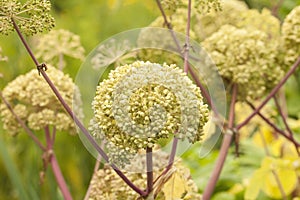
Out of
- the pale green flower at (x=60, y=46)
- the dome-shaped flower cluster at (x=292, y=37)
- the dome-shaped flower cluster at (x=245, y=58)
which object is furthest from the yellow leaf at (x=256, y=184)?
the pale green flower at (x=60, y=46)

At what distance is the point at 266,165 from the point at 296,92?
219 cm

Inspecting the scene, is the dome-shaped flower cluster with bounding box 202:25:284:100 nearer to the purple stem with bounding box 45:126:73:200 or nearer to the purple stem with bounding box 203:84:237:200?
the purple stem with bounding box 203:84:237:200

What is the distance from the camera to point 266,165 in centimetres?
186

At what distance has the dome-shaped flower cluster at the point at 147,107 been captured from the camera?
1086 mm

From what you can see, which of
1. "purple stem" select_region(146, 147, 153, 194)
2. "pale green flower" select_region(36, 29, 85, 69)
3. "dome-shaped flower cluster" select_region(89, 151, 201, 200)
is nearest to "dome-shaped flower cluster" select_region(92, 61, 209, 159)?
"purple stem" select_region(146, 147, 153, 194)

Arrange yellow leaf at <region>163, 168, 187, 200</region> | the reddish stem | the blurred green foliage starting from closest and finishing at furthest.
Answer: yellow leaf at <region>163, 168, 187, 200</region> → the reddish stem → the blurred green foliage

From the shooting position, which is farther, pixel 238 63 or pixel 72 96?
pixel 238 63

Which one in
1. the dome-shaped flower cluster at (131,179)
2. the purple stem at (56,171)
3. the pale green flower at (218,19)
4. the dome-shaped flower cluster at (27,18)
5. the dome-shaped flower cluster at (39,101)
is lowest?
Result: the dome-shaped flower cluster at (131,179)

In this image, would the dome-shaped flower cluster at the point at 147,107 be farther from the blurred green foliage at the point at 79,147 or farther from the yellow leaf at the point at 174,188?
the blurred green foliage at the point at 79,147

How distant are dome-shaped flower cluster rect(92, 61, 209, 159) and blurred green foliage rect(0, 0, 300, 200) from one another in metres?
0.90

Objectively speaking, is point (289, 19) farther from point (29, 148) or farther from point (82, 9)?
point (82, 9)

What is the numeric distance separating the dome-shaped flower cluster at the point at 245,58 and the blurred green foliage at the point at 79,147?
0.91 ft

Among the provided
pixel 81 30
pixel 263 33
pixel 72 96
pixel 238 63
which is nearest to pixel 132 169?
pixel 72 96

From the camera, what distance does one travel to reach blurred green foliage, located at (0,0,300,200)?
2613 mm
